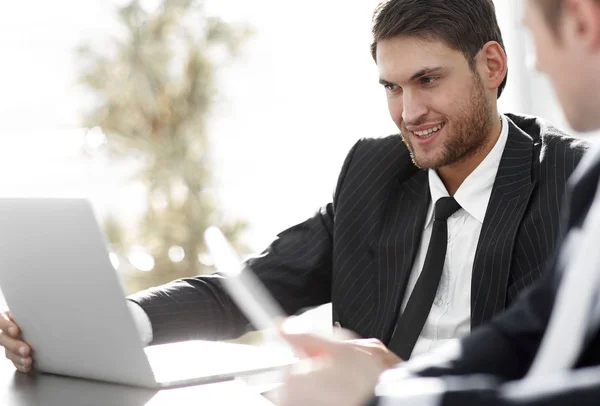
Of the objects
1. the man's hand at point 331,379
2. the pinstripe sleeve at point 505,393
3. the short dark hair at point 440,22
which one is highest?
the short dark hair at point 440,22

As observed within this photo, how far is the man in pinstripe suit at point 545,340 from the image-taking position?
76cm

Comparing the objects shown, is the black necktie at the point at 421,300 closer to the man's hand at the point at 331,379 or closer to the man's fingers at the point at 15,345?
the man's fingers at the point at 15,345

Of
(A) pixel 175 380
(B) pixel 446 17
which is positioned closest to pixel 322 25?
(B) pixel 446 17

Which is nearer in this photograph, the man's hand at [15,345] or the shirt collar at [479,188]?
the man's hand at [15,345]

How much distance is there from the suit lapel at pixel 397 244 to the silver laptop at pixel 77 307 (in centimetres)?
45

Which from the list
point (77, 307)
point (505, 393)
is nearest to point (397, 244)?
point (77, 307)

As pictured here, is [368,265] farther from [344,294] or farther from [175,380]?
[175,380]

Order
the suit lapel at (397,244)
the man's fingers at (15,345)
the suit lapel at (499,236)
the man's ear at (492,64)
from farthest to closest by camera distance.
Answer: the man's ear at (492,64), the suit lapel at (397,244), the suit lapel at (499,236), the man's fingers at (15,345)

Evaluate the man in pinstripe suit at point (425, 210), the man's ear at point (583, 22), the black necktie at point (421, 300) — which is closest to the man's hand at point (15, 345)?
the man in pinstripe suit at point (425, 210)

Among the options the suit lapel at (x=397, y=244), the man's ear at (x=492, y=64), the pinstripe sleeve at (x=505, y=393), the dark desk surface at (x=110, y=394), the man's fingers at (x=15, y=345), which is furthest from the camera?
the man's ear at (x=492, y=64)

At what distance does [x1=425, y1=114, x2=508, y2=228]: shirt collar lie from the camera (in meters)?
1.93

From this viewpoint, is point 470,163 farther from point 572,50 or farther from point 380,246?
point 572,50

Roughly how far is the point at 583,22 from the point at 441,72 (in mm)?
1116

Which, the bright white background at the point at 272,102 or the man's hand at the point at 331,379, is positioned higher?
the bright white background at the point at 272,102
